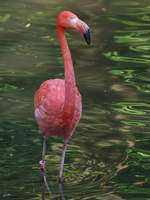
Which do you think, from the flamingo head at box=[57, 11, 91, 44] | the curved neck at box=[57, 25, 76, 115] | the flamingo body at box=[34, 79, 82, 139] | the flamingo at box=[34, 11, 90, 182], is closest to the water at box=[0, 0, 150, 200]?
the flamingo at box=[34, 11, 90, 182]

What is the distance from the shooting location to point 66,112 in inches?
210

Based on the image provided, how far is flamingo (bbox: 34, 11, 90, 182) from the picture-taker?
5.12 metres

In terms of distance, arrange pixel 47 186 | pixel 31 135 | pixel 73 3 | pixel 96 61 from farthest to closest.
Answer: pixel 73 3 → pixel 96 61 → pixel 31 135 → pixel 47 186

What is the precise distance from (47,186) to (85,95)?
253 cm

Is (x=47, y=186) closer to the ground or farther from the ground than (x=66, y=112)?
closer to the ground

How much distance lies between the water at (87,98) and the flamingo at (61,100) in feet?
1.32

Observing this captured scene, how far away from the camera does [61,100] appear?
5.40 meters

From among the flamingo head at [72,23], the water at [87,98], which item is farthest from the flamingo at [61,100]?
the water at [87,98]

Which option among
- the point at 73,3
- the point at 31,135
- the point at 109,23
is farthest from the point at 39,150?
the point at 73,3

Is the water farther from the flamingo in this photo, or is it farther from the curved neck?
the curved neck

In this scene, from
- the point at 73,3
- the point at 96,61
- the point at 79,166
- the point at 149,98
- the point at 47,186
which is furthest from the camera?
the point at 73,3

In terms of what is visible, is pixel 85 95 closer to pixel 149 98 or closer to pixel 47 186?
pixel 149 98

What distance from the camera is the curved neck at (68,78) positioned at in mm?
5125

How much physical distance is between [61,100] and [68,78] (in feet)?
1.12
